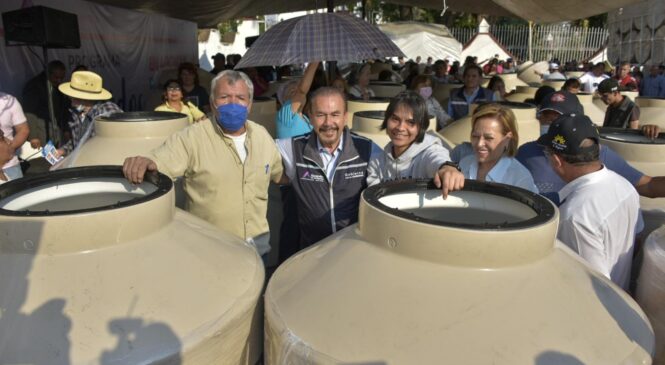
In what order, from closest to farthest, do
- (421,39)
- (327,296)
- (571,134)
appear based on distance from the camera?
(327,296) < (571,134) < (421,39)

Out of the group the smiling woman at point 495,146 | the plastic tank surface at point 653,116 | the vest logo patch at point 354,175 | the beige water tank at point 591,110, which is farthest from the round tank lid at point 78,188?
the plastic tank surface at point 653,116

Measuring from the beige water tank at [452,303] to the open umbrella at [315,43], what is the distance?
3.29 meters

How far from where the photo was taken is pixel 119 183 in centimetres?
227

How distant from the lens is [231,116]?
8.71 ft

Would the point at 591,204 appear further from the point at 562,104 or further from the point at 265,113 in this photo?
the point at 265,113

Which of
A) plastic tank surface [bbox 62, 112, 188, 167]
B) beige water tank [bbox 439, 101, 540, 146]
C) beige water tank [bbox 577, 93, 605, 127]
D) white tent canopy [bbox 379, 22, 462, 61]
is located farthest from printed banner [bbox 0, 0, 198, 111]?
white tent canopy [bbox 379, 22, 462, 61]

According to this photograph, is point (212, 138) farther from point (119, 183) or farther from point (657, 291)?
→ point (657, 291)

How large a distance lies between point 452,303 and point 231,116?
5.23 ft

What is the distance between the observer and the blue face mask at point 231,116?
105 inches

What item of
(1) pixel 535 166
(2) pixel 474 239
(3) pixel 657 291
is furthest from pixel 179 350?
(1) pixel 535 166

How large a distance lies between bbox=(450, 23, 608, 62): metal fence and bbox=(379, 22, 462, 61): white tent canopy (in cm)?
1056

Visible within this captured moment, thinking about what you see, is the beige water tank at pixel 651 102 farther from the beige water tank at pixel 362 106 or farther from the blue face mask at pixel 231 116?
the blue face mask at pixel 231 116

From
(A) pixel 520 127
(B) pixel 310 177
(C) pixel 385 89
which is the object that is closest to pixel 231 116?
(B) pixel 310 177

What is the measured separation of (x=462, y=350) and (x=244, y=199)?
5.35 feet
